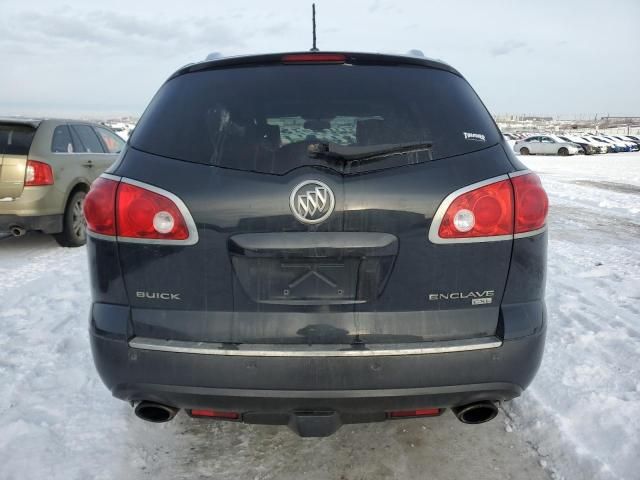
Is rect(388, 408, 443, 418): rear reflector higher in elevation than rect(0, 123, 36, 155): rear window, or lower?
lower

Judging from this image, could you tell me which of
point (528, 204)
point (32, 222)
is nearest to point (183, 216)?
point (528, 204)

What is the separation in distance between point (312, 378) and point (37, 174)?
5675 mm

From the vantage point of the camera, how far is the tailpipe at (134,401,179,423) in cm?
211

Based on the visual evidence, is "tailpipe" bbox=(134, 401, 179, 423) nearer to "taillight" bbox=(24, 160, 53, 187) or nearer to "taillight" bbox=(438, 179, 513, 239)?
"taillight" bbox=(438, 179, 513, 239)

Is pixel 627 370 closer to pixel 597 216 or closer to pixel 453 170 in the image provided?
pixel 453 170

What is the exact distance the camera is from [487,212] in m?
1.96

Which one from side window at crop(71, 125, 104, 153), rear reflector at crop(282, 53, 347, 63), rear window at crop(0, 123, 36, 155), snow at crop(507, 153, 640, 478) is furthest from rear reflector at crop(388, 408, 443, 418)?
side window at crop(71, 125, 104, 153)

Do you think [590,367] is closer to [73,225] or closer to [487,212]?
[487,212]

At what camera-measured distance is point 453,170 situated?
195 cm

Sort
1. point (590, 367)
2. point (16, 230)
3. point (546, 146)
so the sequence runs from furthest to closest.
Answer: point (546, 146)
point (16, 230)
point (590, 367)

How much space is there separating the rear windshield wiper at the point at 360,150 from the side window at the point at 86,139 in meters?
6.39

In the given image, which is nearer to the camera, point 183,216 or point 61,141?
point 183,216

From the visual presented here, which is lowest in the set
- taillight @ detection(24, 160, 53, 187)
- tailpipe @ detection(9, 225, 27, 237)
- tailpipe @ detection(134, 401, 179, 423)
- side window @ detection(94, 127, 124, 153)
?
tailpipe @ detection(9, 225, 27, 237)

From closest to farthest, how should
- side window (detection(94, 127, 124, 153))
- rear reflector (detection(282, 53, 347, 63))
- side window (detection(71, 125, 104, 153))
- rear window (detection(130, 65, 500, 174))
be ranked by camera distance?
1. rear window (detection(130, 65, 500, 174))
2. rear reflector (detection(282, 53, 347, 63))
3. side window (detection(71, 125, 104, 153))
4. side window (detection(94, 127, 124, 153))
